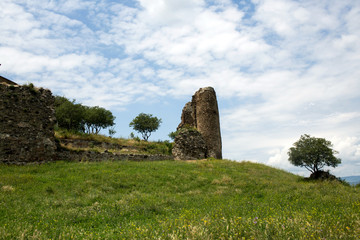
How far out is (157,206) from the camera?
9.66 meters

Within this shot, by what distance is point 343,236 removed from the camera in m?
4.54

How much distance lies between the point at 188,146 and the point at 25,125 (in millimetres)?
18610

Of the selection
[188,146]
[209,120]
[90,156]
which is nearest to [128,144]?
[188,146]

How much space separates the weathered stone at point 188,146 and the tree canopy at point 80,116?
24292mm

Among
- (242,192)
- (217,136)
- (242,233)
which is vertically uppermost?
(217,136)

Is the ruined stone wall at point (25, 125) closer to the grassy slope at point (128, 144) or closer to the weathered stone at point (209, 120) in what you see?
the grassy slope at point (128, 144)

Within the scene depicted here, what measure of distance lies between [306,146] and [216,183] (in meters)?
16.7

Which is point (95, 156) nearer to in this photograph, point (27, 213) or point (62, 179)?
point (62, 179)

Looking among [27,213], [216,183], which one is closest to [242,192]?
[216,183]

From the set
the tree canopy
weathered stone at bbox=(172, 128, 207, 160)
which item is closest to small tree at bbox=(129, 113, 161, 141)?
the tree canopy

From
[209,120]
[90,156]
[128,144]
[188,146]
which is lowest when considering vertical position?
[90,156]

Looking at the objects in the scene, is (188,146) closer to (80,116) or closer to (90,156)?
(90,156)

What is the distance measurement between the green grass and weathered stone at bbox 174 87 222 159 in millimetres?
13252

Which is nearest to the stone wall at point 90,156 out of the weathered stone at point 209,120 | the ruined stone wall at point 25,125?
the ruined stone wall at point 25,125
